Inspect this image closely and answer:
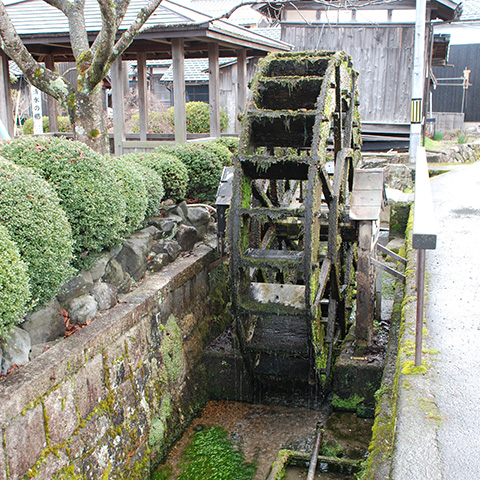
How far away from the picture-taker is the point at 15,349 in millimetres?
3447

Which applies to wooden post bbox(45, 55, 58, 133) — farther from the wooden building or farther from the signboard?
the wooden building

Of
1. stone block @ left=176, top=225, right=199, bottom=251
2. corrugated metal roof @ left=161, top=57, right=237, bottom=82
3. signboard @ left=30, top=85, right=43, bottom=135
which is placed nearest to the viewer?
stone block @ left=176, top=225, right=199, bottom=251

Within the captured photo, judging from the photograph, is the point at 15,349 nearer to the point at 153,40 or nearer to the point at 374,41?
the point at 153,40

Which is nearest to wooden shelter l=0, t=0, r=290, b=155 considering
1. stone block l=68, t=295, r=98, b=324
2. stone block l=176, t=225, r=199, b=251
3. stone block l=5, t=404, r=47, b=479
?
stone block l=176, t=225, r=199, b=251

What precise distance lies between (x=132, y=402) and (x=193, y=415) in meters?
1.19

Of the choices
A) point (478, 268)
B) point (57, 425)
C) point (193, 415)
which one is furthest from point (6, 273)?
point (478, 268)

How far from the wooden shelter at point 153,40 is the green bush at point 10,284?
5.26 meters

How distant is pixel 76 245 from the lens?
4344mm

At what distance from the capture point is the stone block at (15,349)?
132 inches

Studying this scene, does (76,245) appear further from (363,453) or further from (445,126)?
(445,126)

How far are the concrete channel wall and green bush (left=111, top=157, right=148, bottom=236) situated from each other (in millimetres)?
578

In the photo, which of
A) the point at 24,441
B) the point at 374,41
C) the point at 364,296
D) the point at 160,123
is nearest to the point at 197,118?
the point at 160,123

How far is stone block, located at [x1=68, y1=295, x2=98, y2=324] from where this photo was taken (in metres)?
4.18

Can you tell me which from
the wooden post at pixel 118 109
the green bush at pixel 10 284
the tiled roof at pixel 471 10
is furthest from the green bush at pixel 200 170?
the tiled roof at pixel 471 10
